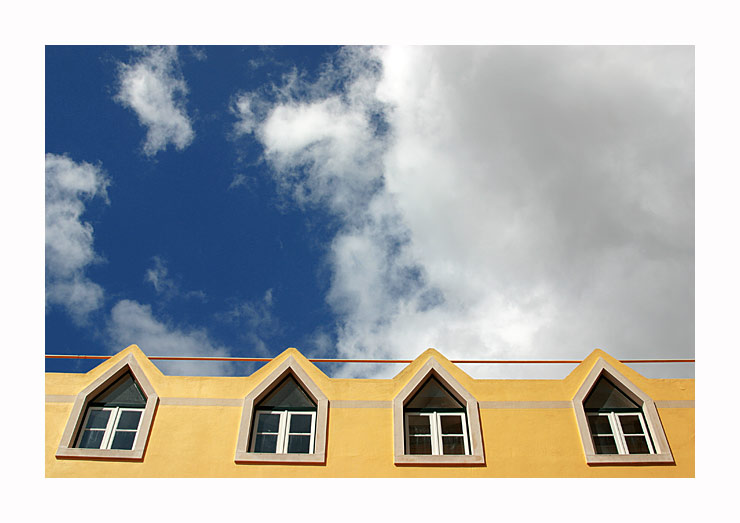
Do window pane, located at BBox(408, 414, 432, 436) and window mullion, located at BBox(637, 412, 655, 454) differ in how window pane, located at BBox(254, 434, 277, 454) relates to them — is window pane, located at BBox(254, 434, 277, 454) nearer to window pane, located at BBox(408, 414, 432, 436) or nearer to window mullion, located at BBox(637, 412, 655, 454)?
window pane, located at BBox(408, 414, 432, 436)

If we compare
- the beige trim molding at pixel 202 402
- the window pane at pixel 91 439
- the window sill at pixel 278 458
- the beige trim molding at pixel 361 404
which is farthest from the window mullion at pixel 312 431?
the window pane at pixel 91 439

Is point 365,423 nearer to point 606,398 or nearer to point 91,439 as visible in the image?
point 606,398

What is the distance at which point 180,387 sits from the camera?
1400cm

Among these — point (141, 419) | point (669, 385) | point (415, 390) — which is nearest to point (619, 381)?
point (669, 385)

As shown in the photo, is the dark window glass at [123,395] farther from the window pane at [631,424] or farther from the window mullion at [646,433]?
the window mullion at [646,433]

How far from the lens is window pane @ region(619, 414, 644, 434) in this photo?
44.7 ft

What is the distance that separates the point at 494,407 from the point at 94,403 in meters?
10.8

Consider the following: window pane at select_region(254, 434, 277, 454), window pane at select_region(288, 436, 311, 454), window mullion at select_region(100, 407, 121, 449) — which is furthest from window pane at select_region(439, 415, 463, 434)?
window mullion at select_region(100, 407, 121, 449)

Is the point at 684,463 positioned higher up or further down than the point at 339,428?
further down

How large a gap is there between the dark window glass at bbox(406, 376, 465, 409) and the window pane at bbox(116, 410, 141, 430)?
728 centimetres

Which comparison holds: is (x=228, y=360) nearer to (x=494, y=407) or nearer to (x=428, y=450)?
(x=428, y=450)

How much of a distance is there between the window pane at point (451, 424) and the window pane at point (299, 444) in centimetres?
361

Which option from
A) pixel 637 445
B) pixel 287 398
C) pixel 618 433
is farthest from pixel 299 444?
pixel 637 445

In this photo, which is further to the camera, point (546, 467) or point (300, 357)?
point (300, 357)
